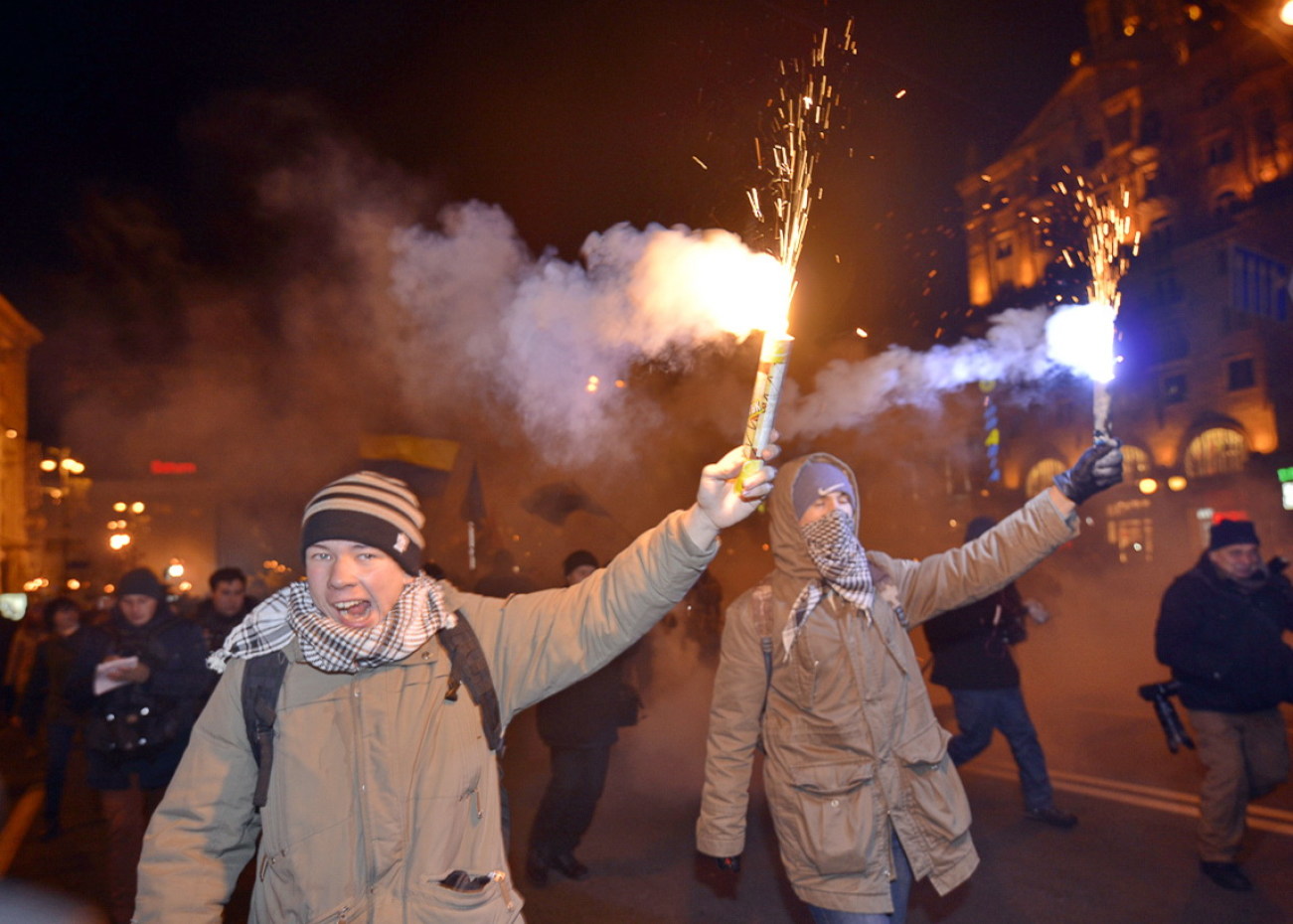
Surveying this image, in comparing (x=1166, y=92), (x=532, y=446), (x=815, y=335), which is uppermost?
(x=1166, y=92)

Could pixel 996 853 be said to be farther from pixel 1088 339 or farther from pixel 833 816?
pixel 1088 339

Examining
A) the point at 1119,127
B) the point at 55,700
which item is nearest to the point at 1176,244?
the point at 1119,127

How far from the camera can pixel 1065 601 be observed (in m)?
19.3

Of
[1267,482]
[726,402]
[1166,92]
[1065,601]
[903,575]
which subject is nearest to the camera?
[903,575]

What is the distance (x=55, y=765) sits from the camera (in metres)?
6.80

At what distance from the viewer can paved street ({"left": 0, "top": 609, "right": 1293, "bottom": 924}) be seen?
4.42 metres

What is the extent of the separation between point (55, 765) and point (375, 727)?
6.54 meters

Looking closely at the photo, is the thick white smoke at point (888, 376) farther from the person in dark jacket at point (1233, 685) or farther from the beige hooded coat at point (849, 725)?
the beige hooded coat at point (849, 725)

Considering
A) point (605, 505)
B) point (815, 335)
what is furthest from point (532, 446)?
point (815, 335)

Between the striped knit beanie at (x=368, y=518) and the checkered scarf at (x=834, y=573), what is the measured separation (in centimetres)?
157

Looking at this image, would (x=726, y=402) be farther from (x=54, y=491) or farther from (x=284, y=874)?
(x=54, y=491)

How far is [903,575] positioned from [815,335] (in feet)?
9.82

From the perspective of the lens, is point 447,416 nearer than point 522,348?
No

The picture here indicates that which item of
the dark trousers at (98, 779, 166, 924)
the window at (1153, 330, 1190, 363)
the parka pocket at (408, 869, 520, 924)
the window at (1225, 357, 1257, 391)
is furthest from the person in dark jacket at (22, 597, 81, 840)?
the window at (1153, 330, 1190, 363)
